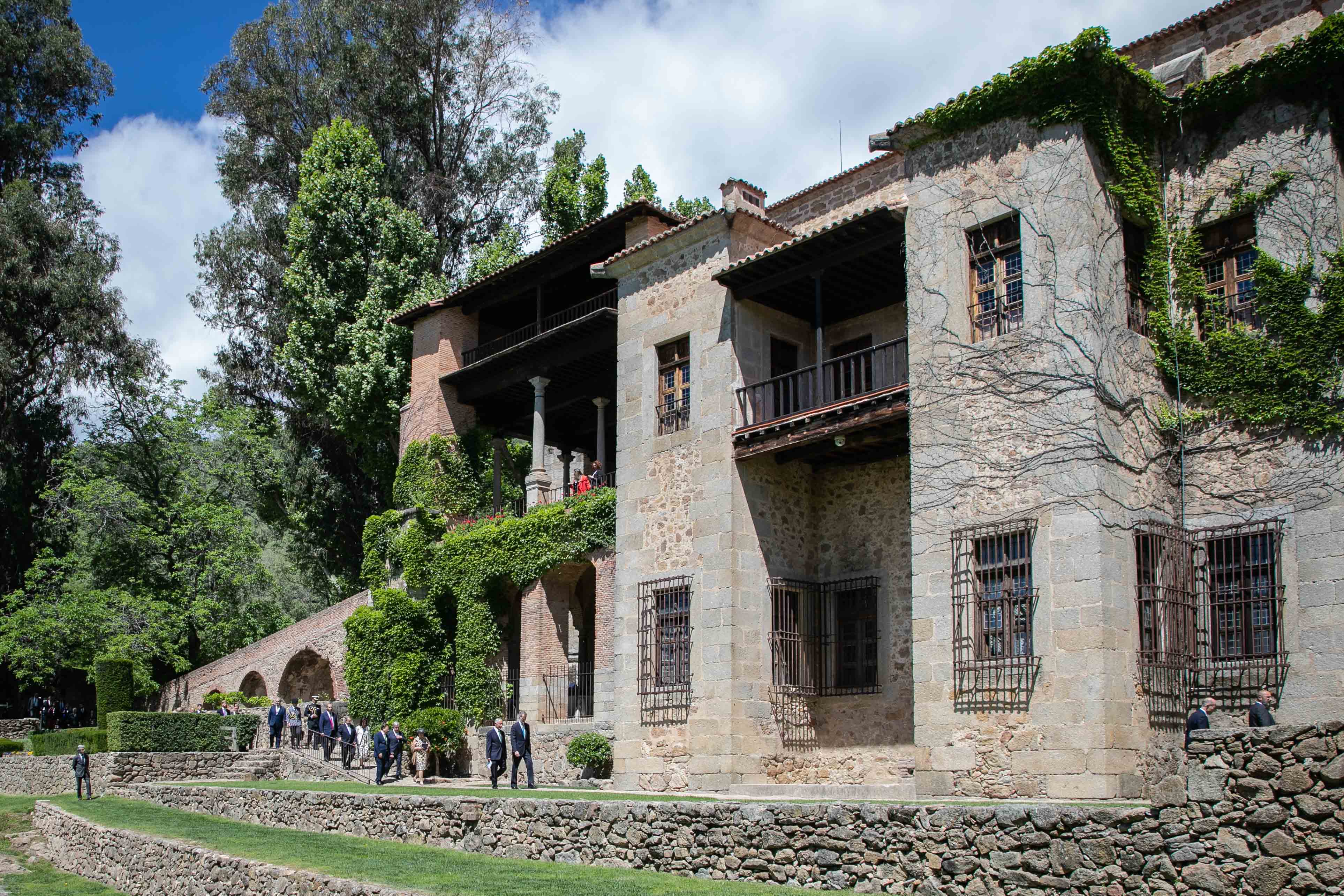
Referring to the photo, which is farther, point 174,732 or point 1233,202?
point 174,732

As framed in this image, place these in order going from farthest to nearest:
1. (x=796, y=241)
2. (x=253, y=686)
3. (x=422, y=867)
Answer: (x=253, y=686) → (x=796, y=241) → (x=422, y=867)

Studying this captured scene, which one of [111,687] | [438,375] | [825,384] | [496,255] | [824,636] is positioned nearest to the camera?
[824,636]

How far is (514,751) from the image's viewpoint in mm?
20859

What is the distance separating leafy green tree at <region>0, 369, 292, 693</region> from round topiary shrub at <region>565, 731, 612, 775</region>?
22.0 meters

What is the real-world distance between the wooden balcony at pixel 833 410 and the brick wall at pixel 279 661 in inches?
681

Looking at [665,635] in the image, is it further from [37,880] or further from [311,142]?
[311,142]

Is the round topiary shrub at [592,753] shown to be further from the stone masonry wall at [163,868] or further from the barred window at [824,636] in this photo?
the stone masonry wall at [163,868]

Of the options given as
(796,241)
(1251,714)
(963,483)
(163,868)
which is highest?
(796,241)

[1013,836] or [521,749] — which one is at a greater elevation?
[1013,836]

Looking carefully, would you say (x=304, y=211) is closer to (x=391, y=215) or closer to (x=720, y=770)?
(x=391, y=215)

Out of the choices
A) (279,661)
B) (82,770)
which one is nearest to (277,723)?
(82,770)

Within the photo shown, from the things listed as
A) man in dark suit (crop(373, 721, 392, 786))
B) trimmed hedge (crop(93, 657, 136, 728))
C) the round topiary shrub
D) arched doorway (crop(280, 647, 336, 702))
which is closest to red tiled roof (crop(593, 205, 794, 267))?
the round topiary shrub

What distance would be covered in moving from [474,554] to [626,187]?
12737mm

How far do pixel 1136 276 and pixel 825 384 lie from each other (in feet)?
18.0
